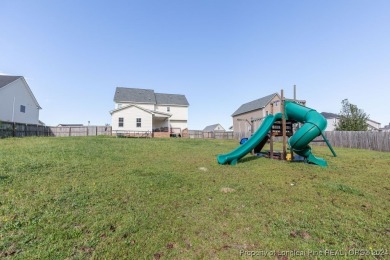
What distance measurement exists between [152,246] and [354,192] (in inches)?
190

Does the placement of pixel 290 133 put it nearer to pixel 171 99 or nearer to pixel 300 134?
pixel 300 134

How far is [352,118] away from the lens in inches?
976

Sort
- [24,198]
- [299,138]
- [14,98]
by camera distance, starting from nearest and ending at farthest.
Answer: [24,198]
[299,138]
[14,98]

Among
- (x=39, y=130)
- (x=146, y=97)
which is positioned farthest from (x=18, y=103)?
(x=146, y=97)

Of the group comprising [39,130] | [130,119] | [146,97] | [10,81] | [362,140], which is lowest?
[362,140]

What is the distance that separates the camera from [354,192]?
15.7 feet

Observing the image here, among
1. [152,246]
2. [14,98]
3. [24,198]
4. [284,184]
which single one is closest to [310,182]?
[284,184]

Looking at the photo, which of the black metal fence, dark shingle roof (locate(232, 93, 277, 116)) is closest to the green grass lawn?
the black metal fence

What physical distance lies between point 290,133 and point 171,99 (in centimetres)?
3017

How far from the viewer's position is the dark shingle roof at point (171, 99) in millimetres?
37241

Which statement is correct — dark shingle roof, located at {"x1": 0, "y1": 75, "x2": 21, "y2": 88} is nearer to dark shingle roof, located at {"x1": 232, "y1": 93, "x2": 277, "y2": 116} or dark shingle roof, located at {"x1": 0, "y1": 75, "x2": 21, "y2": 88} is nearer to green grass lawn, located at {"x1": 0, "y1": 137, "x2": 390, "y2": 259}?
green grass lawn, located at {"x1": 0, "y1": 137, "x2": 390, "y2": 259}

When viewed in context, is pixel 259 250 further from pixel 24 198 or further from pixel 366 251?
pixel 24 198

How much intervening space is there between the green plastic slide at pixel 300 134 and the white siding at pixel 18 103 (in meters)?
25.3

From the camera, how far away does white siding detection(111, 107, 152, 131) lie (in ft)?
84.6
